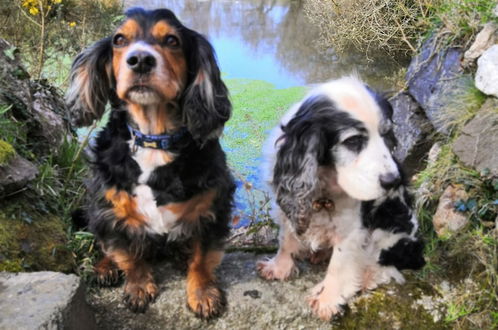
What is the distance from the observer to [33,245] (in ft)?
9.50

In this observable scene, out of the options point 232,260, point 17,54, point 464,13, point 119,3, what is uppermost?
point 464,13

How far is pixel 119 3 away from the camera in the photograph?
43.1 feet

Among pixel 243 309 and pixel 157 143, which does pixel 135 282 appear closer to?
pixel 243 309

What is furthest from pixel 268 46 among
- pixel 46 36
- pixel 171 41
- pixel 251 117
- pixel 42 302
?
pixel 42 302

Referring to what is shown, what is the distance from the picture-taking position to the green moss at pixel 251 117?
7.09 metres

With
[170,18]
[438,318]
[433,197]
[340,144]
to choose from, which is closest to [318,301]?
[438,318]

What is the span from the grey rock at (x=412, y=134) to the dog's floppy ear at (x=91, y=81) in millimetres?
3052

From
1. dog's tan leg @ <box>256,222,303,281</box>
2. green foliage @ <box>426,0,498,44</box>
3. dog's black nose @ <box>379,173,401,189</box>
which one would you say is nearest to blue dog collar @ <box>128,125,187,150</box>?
dog's tan leg @ <box>256,222,303,281</box>

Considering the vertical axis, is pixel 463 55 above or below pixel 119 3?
above

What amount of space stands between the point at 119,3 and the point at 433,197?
11547 millimetres

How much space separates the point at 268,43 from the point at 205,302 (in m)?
10.8

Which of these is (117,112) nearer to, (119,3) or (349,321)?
(349,321)

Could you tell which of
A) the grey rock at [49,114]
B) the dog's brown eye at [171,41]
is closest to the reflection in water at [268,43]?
the grey rock at [49,114]

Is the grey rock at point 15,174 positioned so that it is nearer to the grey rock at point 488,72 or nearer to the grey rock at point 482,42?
the grey rock at point 488,72
